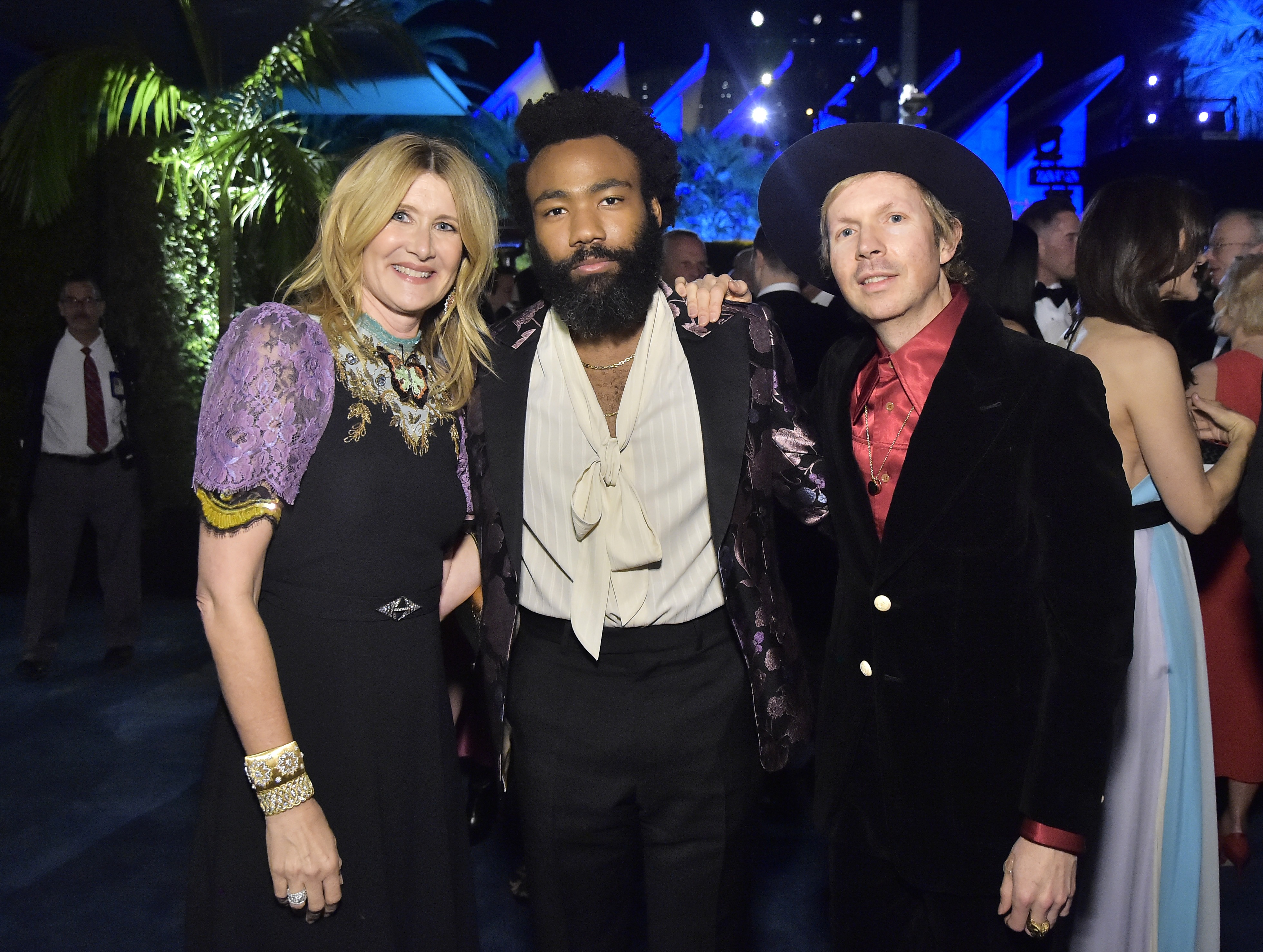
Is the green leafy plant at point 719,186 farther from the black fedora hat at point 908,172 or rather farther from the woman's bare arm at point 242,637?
the woman's bare arm at point 242,637

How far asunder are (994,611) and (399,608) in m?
1.11

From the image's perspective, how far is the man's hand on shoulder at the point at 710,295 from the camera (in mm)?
2154

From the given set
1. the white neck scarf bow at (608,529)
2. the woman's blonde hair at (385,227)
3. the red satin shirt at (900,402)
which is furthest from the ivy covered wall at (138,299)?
the red satin shirt at (900,402)

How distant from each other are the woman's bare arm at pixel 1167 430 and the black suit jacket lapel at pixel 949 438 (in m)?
0.83

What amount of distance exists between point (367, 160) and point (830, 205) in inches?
37.6

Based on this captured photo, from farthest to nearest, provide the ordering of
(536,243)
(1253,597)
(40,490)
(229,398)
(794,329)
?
(40,490) < (794,329) < (1253,597) < (536,243) < (229,398)

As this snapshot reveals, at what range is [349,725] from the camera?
189cm

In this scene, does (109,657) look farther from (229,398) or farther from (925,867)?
(925,867)

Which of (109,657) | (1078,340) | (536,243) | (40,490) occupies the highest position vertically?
(536,243)

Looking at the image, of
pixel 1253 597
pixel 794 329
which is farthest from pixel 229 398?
pixel 1253 597

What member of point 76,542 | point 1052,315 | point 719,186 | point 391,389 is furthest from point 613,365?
point 719,186

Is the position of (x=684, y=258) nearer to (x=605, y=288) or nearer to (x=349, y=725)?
(x=605, y=288)

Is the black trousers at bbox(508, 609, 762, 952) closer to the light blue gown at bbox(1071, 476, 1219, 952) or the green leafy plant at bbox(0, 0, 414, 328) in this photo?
the light blue gown at bbox(1071, 476, 1219, 952)

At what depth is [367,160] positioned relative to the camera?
205 cm
